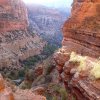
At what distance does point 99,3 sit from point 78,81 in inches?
293

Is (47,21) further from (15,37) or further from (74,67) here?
(74,67)

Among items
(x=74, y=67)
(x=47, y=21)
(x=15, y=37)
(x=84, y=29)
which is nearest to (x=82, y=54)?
(x=84, y=29)

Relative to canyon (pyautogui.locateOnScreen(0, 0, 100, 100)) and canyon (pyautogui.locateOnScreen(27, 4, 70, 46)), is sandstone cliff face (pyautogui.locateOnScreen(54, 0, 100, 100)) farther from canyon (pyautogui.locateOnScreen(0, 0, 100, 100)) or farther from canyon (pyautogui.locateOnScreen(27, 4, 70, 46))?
canyon (pyautogui.locateOnScreen(27, 4, 70, 46))

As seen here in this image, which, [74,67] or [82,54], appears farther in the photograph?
[82,54]

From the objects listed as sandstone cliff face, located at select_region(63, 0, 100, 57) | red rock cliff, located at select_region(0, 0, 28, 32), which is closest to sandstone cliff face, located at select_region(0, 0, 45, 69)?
red rock cliff, located at select_region(0, 0, 28, 32)

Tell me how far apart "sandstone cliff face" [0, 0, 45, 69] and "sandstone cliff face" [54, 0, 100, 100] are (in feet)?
152

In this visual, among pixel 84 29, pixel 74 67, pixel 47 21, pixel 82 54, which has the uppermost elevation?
pixel 84 29

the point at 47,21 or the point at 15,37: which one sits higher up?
the point at 15,37

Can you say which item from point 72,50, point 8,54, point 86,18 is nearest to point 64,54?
point 72,50

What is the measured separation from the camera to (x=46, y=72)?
96.7 feet

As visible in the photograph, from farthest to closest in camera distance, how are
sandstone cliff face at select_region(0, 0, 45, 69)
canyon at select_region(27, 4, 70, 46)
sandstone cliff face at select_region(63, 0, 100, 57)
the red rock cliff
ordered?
canyon at select_region(27, 4, 70, 46)
the red rock cliff
sandstone cliff face at select_region(0, 0, 45, 69)
sandstone cliff face at select_region(63, 0, 100, 57)

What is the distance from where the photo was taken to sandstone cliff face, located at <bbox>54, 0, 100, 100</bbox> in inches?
607

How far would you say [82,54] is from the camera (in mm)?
20219

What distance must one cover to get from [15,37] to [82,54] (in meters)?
63.0
